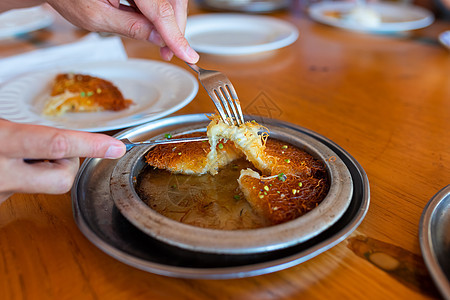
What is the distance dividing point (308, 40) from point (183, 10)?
118 centimetres

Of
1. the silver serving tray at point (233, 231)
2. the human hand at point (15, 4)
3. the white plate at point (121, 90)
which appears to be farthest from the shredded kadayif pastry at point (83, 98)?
the human hand at point (15, 4)

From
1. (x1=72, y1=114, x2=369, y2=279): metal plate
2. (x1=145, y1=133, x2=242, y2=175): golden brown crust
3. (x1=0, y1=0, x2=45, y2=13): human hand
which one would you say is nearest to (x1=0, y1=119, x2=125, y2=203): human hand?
(x1=72, y1=114, x2=369, y2=279): metal plate

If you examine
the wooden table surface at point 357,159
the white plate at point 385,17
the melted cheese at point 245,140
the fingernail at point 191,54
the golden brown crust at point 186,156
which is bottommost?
the wooden table surface at point 357,159

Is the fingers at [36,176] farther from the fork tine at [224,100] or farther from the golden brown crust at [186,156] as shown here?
the fork tine at [224,100]

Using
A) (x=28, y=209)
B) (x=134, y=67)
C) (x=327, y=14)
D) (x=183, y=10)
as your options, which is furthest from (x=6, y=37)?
(x=327, y=14)

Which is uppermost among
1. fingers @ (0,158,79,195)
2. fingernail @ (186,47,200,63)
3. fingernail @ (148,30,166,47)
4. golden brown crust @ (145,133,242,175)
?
fingernail @ (148,30,166,47)

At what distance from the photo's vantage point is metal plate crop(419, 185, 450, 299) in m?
0.64

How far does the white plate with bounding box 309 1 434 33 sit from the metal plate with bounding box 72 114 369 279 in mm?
1712

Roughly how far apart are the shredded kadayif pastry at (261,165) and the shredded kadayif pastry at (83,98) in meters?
0.51

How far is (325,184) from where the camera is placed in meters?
0.90

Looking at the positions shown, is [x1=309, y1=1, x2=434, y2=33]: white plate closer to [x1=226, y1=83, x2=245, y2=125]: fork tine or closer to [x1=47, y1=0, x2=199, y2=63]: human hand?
[x1=47, y1=0, x2=199, y2=63]: human hand

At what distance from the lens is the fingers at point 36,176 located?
68cm

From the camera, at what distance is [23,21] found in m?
2.47

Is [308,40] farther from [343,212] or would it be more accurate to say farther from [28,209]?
[28,209]
